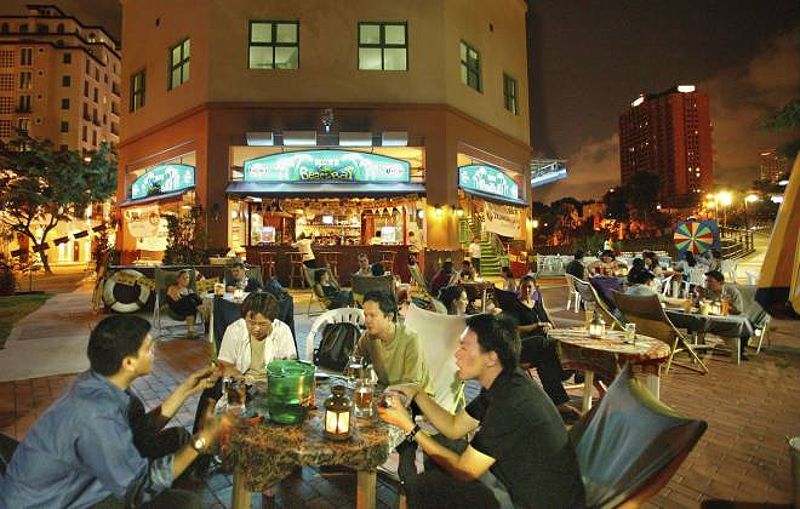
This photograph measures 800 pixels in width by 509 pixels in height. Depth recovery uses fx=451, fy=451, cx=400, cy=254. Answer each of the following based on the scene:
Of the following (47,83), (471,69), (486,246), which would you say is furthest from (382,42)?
(47,83)

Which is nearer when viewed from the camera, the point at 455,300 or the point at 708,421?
the point at 708,421

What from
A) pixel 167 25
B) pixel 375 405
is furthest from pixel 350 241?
pixel 375 405

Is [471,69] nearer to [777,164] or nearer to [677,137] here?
[777,164]

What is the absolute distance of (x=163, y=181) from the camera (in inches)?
725

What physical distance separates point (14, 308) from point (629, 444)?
546 inches

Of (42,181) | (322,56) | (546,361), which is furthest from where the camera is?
(42,181)

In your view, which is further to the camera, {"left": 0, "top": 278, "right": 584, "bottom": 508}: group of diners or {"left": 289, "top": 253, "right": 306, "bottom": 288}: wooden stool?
{"left": 289, "top": 253, "right": 306, "bottom": 288}: wooden stool

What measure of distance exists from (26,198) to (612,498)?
2904cm

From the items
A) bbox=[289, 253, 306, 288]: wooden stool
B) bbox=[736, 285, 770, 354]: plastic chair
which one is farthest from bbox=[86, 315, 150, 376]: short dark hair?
bbox=[289, 253, 306, 288]: wooden stool

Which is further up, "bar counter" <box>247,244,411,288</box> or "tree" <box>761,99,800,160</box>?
"tree" <box>761,99,800,160</box>

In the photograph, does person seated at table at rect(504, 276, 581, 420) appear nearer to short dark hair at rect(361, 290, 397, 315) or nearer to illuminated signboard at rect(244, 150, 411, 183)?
short dark hair at rect(361, 290, 397, 315)

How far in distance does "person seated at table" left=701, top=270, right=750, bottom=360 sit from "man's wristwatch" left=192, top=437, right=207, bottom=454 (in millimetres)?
7322

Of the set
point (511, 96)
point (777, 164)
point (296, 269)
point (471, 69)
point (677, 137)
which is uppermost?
point (677, 137)

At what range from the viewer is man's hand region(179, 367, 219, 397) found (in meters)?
2.27
